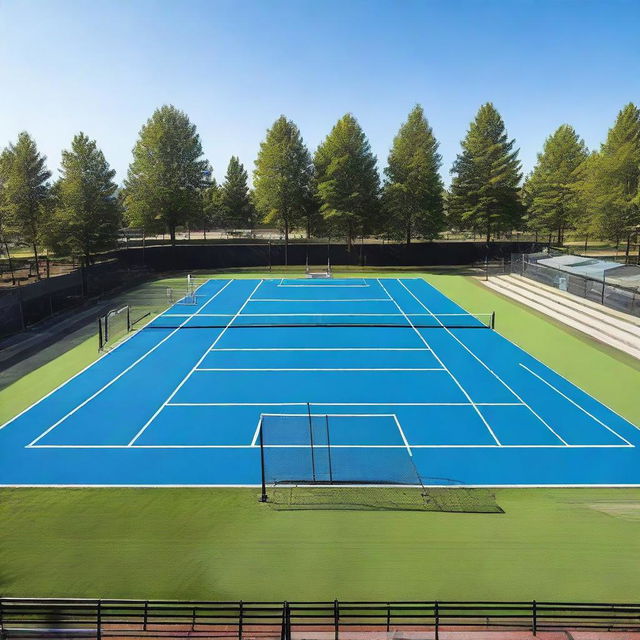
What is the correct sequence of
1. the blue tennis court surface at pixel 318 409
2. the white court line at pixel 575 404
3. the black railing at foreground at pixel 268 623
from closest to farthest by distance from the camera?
1. the black railing at foreground at pixel 268 623
2. the blue tennis court surface at pixel 318 409
3. the white court line at pixel 575 404

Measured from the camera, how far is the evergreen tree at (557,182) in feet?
224

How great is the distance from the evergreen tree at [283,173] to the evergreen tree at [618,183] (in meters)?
29.8

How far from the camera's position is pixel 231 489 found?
13.5 metres

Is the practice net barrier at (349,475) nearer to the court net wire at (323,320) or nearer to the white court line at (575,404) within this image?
the white court line at (575,404)

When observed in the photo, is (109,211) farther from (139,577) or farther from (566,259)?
(139,577)

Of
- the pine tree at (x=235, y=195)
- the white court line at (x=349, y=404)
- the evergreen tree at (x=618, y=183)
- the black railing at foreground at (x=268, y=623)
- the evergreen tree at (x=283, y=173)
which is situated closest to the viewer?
the black railing at foreground at (x=268, y=623)

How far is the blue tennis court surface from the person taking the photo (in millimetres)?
14578

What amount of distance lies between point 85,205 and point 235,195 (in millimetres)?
52717

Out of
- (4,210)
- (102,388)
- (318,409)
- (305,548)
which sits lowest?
(305,548)

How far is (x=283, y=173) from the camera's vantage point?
6331cm

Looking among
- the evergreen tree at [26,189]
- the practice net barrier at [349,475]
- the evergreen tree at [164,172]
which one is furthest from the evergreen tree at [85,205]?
the practice net barrier at [349,475]

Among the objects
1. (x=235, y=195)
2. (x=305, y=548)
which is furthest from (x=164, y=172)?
(x=305, y=548)

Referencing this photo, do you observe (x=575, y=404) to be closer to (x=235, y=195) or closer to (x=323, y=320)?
(x=323, y=320)

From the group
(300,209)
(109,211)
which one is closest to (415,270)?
(300,209)
